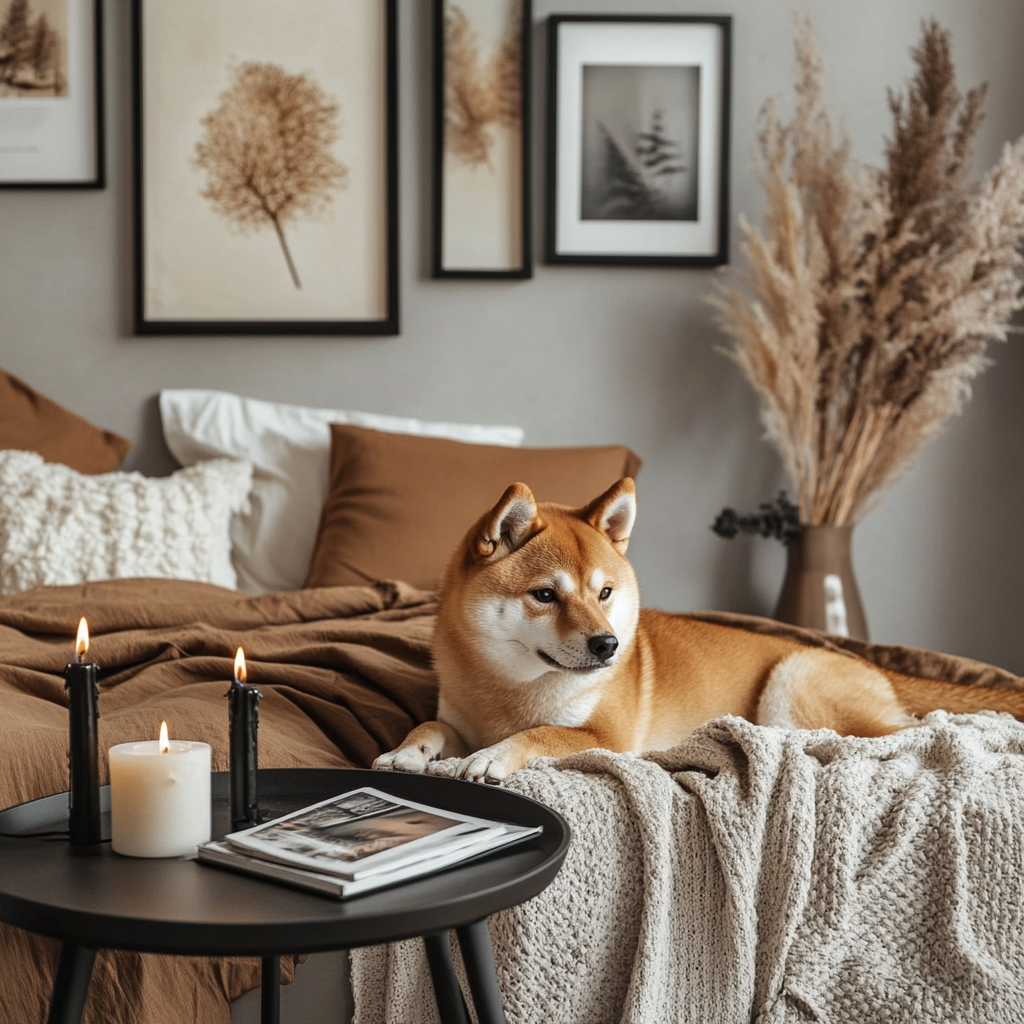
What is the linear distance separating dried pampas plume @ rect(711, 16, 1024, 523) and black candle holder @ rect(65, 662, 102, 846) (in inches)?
84.8

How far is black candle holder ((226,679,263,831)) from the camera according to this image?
0.89 metres

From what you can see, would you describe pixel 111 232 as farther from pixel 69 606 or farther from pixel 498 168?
pixel 69 606

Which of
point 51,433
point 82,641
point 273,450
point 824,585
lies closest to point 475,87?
point 273,450

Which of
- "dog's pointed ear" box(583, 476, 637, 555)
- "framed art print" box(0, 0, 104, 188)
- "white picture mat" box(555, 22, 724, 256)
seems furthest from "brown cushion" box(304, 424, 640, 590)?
"framed art print" box(0, 0, 104, 188)

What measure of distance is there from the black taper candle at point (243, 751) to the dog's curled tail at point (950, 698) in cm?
106

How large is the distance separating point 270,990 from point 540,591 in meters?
0.54

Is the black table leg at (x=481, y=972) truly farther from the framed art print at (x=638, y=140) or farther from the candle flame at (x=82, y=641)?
the framed art print at (x=638, y=140)

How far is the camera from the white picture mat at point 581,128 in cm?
294

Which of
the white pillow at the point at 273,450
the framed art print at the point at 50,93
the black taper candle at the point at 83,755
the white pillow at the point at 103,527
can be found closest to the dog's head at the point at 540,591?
the black taper candle at the point at 83,755

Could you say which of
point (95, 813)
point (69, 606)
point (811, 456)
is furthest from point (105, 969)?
point (811, 456)

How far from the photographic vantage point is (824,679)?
1.57 meters

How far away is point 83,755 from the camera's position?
0.85 m

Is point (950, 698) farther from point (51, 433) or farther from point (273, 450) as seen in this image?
point (51, 433)

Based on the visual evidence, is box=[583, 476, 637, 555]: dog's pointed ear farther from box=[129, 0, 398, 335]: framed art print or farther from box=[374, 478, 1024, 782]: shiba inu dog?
box=[129, 0, 398, 335]: framed art print
